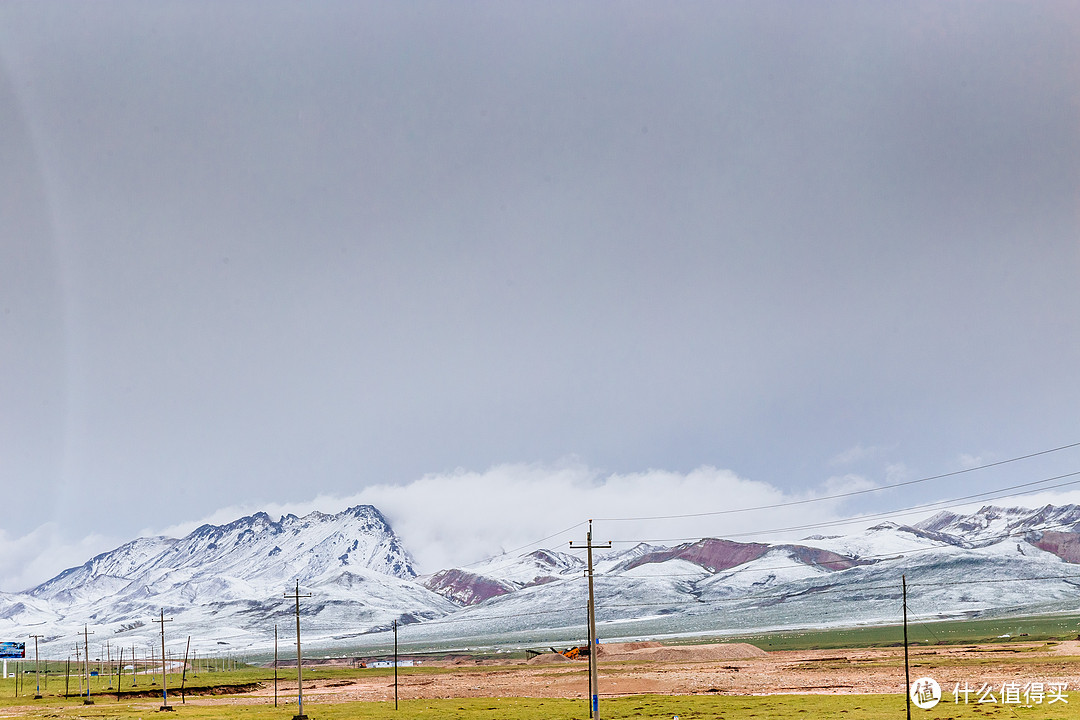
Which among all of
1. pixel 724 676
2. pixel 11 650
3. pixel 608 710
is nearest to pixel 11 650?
pixel 11 650

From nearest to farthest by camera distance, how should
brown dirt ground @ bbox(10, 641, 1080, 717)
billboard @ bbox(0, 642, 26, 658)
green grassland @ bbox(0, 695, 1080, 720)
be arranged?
green grassland @ bbox(0, 695, 1080, 720) < brown dirt ground @ bbox(10, 641, 1080, 717) < billboard @ bbox(0, 642, 26, 658)

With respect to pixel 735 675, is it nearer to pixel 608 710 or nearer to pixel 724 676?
pixel 724 676

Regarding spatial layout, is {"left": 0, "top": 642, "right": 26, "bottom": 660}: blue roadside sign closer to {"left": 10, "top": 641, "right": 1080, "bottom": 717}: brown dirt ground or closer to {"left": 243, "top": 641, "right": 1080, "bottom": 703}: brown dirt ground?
{"left": 10, "top": 641, "right": 1080, "bottom": 717}: brown dirt ground

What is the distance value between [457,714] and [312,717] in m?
13.0

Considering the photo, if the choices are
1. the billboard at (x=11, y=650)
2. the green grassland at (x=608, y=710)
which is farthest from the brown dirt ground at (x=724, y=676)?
the billboard at (x=11, y=650)

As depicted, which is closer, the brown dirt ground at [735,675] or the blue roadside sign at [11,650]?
the brown dirt ground at [735,675]

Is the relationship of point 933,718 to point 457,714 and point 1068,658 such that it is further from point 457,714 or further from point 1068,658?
point 1068,658

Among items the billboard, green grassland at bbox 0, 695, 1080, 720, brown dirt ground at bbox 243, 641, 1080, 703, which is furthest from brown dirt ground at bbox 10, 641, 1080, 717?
the billboard

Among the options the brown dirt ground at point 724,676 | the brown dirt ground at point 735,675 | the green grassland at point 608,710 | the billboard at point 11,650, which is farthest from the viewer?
the billboard at point 11,650

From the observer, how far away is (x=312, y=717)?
84.5 meters

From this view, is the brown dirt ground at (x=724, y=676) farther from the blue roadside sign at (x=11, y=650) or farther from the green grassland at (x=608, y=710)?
the blue roadside sign at (x=11, y=650)

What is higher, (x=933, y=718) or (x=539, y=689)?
(x=933, y=718)

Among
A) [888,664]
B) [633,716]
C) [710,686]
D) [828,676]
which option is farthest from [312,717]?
[888,664]

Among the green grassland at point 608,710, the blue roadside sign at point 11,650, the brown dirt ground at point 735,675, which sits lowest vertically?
the blue roadside sign at point 11,650
